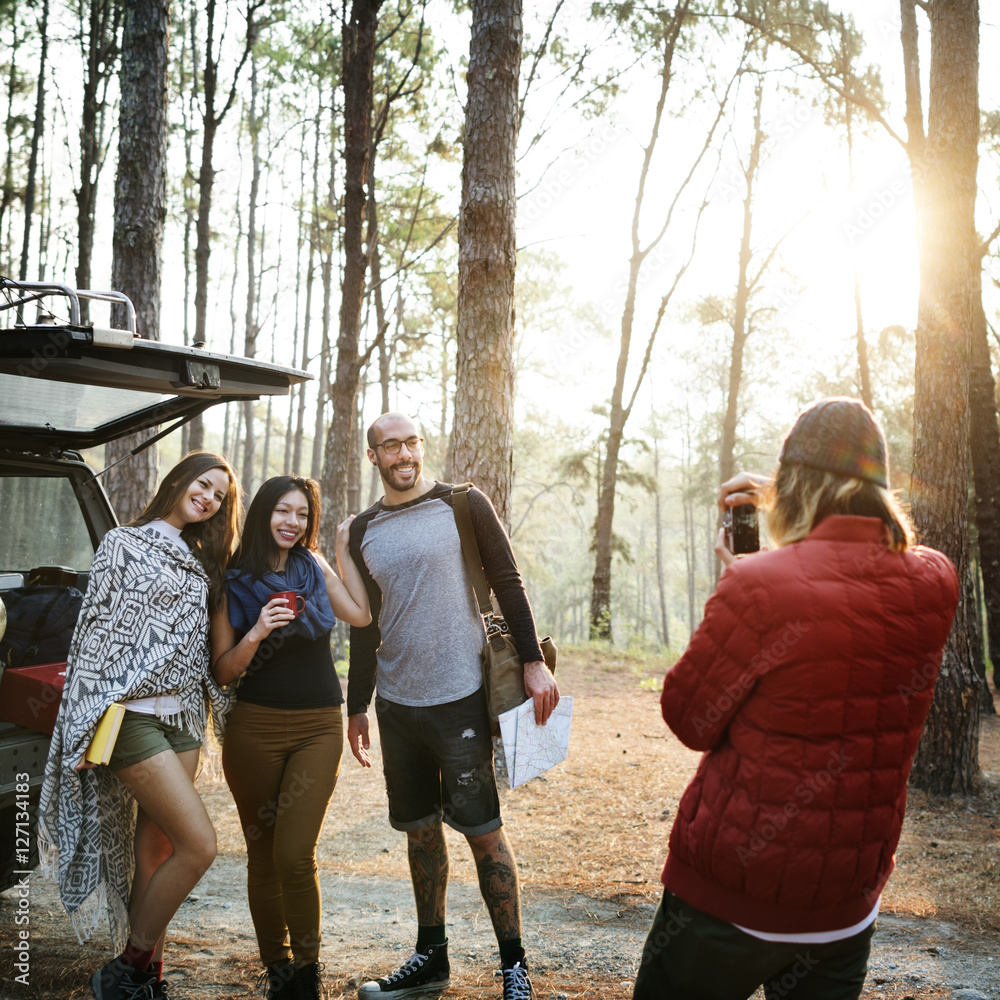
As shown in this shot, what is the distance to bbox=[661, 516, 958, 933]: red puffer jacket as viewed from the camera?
1.66 metres

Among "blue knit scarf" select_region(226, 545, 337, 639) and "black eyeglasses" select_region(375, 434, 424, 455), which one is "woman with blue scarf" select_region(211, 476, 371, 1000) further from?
"black eyeglasses" select_region(375, 434, 424, 455)

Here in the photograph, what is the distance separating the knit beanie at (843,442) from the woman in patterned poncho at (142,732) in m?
2.19

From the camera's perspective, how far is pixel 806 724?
5.47 ft

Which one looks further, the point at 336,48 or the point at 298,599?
the point at 336,48

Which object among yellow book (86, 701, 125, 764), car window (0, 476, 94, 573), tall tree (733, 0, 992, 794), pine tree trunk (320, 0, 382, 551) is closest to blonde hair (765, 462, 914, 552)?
yellow book (86, 701, 125, 764)

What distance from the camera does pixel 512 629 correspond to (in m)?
3.23

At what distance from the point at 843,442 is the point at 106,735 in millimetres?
2471

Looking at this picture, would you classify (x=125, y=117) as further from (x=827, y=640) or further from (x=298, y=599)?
(x=827, y=640)

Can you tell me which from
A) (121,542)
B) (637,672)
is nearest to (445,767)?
(121,542)

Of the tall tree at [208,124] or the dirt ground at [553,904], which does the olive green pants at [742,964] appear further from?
the tall tree at [208,124]

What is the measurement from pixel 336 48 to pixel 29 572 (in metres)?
12.8

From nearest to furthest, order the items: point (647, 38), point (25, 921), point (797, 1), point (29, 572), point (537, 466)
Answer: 1. point (25, 921)
2. point (29, 572)
3. point (797, 1)
4. point (647, 38)
5. point (537, 466)

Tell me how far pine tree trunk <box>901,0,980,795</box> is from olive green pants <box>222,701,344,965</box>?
5.22 m

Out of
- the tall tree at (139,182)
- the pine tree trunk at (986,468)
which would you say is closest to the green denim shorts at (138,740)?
the tall tree at (139,182)
